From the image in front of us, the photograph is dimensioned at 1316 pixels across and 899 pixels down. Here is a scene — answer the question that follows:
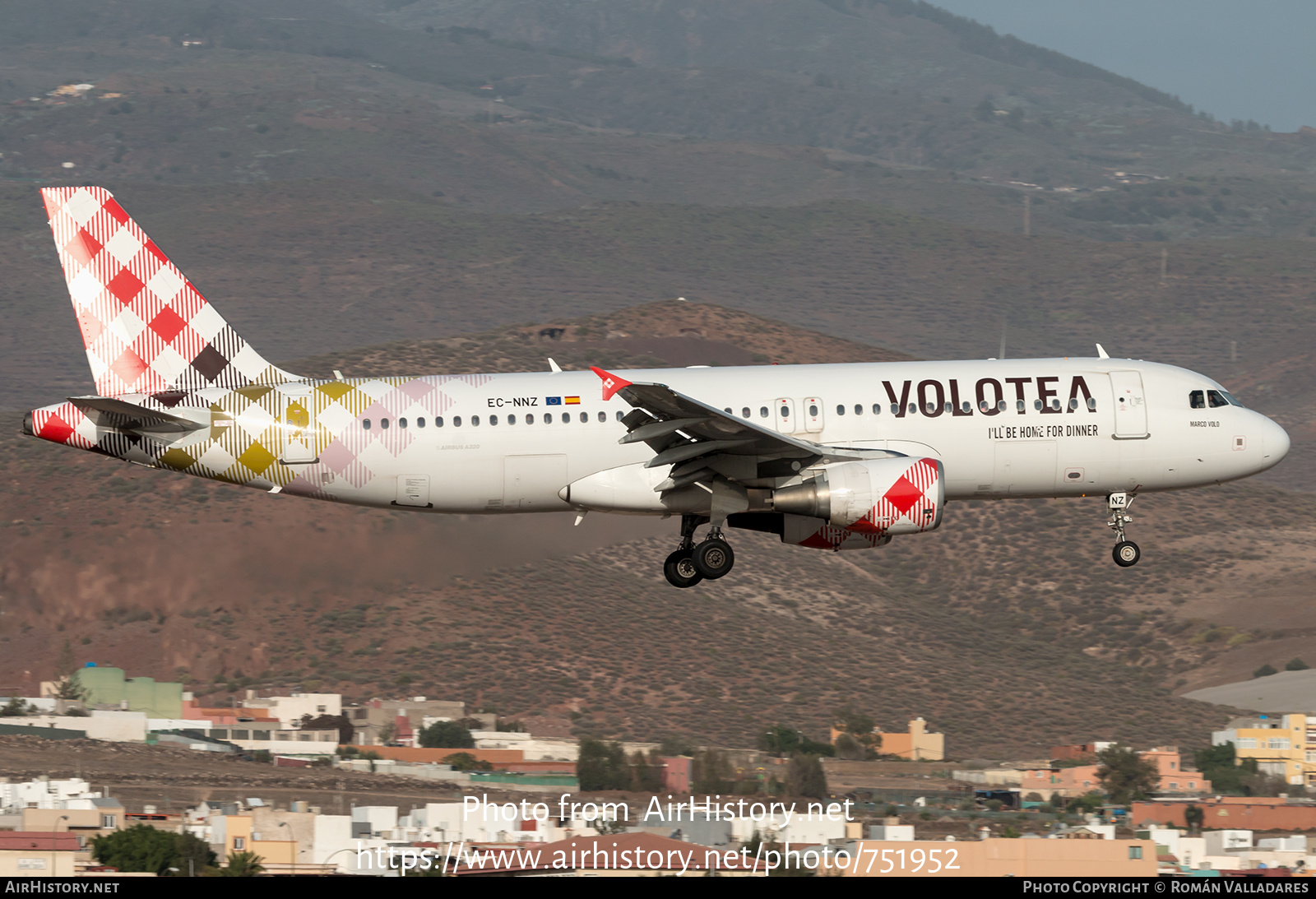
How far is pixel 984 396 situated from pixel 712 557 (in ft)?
24.0

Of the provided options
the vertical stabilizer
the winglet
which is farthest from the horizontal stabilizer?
the winglet

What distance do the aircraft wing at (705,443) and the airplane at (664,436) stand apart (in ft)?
0.21

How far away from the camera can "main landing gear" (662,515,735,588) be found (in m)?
37.7

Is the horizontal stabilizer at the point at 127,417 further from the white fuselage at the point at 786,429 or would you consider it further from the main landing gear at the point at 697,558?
the main landing gear at the point at 697,558

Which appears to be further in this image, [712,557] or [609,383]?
[712,557]

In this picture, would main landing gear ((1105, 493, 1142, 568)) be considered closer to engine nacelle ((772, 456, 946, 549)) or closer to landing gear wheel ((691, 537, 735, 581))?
engine nacelle ((772, 456, 946, 549))

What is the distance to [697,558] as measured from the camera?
3778cm

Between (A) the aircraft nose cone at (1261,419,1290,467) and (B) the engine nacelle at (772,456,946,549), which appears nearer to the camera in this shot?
(B) the engine nacelle at (772,456,946,549)

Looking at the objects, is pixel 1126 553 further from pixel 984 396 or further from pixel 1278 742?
pixel 1278 742

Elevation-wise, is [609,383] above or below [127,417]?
above

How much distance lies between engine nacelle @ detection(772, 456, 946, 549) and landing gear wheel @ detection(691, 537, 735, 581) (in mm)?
2168

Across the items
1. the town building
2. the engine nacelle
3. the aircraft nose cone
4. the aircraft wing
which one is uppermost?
the aircraft nose cone

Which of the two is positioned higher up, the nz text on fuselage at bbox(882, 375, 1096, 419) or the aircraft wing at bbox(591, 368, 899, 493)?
the nz text on fuselage at bbox(882, 375, 1096, 419)

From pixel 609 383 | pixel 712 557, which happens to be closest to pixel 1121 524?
pixel 712 557
